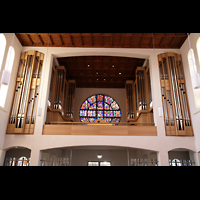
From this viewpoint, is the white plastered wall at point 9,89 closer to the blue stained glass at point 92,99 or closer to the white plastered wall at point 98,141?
the white plastered wall at point 98,141

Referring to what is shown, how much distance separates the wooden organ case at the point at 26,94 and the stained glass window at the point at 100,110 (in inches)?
204

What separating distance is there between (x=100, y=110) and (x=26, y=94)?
19.6ft

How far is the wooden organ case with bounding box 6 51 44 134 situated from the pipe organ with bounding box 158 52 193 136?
5.48 metres

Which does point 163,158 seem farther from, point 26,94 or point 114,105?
point 114,105

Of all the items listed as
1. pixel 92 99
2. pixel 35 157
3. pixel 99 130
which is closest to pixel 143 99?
pixel 99 130

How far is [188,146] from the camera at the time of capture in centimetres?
805

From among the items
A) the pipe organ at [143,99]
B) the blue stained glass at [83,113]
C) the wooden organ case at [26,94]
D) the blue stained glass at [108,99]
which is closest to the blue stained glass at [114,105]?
the blue stained glass at [108,99]

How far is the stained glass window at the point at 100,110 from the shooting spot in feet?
44.5

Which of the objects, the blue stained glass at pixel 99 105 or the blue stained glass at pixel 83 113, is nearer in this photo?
the blue stained glass at pixel 83 113

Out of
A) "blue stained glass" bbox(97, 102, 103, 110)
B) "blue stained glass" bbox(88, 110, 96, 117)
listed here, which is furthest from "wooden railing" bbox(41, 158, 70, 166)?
"blue stained glass" bbox(97, 102, 103, 110)

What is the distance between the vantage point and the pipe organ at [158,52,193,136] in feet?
27.3

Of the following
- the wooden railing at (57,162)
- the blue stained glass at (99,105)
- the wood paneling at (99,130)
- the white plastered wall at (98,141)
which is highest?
the blue stained glass at (99,105)
